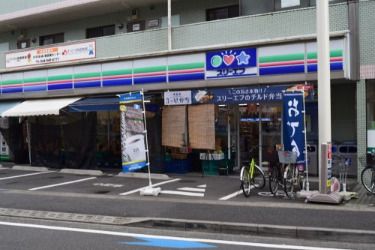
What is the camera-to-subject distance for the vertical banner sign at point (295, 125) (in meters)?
11.6

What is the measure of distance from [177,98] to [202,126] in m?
1.27

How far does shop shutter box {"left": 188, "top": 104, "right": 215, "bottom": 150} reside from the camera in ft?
49.2

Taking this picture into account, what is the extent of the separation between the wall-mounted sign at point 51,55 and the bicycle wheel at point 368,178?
10733 mm

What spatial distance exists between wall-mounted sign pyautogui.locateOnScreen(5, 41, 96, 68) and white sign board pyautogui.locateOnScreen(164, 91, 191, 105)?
4066mm

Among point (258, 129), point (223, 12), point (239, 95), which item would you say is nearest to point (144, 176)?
point (258, 129)

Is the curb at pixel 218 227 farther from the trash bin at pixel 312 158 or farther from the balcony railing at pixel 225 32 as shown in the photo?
the trash bin at pixel 312 158

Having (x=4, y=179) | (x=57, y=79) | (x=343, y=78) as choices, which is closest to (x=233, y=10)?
(x=343, y=78)

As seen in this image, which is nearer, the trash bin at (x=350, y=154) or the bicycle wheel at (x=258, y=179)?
the bicycle wheel at (x=258, y=179)

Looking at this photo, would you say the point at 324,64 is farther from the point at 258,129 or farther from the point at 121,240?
the point at 121,240

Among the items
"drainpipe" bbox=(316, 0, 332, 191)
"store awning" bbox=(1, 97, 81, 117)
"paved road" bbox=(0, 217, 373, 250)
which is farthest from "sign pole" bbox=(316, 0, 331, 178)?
"store awning" bbox=(1, 97, 81, 117)

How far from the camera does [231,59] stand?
14.7 m

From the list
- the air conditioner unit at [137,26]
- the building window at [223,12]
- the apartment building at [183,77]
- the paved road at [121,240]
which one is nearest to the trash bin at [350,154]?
the apartment building at [183,77]

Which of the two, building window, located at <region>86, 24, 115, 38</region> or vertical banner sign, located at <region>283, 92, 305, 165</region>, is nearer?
vertical banner sign, located at <region>283, 92, 305, 165</region>

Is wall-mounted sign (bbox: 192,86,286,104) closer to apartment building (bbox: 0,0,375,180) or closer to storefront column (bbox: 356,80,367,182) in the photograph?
apartment building (bbox: 0,0,375,180)
